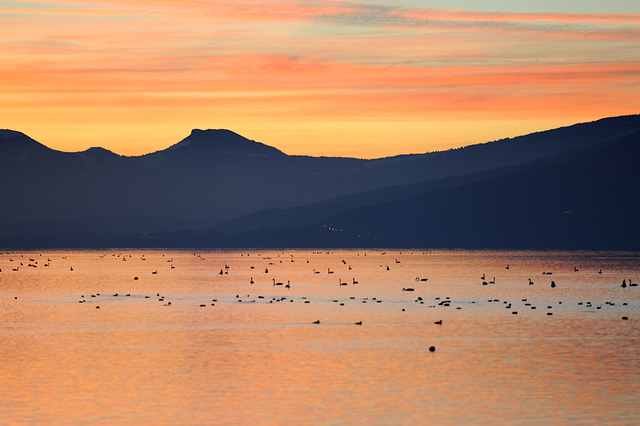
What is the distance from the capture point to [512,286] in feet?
486

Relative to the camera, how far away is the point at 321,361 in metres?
61.1

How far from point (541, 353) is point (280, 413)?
25724 mm

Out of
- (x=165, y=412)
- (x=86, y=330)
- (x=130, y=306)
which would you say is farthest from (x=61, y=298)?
(x=165, y=412)

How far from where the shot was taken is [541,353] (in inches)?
2549

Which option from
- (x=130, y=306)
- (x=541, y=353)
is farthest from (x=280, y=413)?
(x=130, y=306)

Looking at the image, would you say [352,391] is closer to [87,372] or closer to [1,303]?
[87,372]

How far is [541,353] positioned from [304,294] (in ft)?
223

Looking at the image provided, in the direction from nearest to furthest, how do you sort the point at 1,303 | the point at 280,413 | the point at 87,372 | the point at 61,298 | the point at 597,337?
1. the point at 280,413
2. the point at 87,372
3. the point at 597,337
4. the point at 1,303
5. the point at 61,298

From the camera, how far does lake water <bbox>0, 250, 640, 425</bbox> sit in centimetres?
4525

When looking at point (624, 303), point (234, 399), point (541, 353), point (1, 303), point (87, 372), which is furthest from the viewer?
point (1, 303)

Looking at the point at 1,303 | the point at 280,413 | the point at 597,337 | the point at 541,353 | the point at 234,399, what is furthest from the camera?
the point at 1,303

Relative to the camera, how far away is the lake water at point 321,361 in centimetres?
4525

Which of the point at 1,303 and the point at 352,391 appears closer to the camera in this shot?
the point at 352,391

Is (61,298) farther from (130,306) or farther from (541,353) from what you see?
(541,353)
